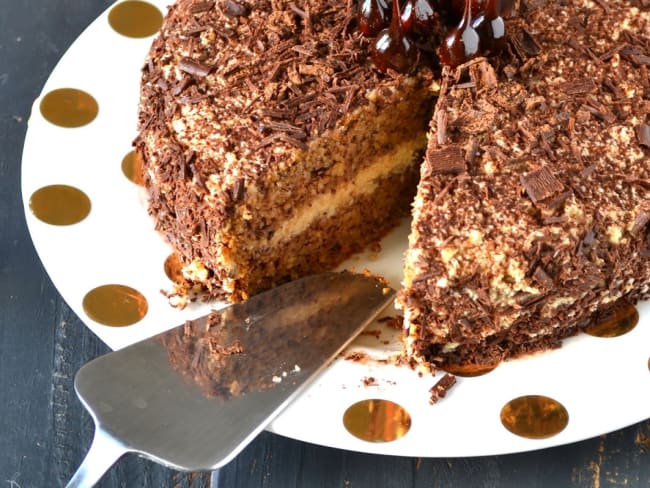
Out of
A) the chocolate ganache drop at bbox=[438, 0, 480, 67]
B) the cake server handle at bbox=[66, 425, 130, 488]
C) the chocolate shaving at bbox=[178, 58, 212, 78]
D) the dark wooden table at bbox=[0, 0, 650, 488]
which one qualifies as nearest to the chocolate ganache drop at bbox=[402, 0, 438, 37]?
the chocolate ganache drop at bbox=[438, 0, 480, 67]

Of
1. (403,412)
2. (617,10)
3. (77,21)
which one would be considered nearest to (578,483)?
(403,412)

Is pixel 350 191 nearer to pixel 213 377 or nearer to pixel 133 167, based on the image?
pixel 133 167

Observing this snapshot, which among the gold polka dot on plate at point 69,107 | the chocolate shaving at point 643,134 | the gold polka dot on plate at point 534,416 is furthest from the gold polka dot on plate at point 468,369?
the gold polka dot on plate at point 69,107

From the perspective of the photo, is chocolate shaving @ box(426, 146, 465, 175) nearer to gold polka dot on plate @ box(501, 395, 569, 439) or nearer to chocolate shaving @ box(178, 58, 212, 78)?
gold polka dot on plate @ box(501, 395, 569, 439)

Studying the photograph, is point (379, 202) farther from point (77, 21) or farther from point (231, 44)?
point (77, 21)

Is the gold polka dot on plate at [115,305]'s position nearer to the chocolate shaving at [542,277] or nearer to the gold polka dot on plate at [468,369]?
the gold polka dot on plate at [468,369]

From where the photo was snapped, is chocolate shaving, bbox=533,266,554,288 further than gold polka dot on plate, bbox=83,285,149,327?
No
